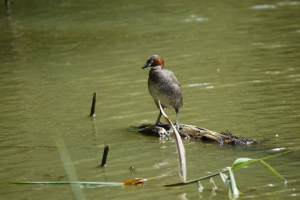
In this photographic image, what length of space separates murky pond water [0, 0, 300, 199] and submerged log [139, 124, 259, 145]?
144 millimetres

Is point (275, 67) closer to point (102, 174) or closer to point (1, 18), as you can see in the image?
point (102, 174)

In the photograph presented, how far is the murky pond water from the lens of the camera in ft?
16.0

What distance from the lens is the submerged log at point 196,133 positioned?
5791mm

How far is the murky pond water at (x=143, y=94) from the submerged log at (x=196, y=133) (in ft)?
0.47

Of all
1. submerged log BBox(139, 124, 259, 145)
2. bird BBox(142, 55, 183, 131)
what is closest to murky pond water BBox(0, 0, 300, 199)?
submerged log BBox(139, 124, 259, 145)

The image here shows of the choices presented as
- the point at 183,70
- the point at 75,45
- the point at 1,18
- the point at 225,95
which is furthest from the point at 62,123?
the point at 1,18

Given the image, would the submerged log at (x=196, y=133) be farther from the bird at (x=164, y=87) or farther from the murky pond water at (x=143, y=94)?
the bird at (x=164, y=87)

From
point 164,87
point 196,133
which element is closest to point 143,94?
point 164,87

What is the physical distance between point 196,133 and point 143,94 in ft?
9.81

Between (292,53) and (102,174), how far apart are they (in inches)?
318

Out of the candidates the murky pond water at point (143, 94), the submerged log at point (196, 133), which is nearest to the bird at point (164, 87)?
the submerged log at point (196, 133)

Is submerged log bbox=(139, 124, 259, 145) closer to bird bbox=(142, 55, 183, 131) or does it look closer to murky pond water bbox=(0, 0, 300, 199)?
murky pond water bbox=(0, 0, 300, 199)

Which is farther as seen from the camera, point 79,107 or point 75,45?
point 75,45

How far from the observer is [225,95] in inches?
332
